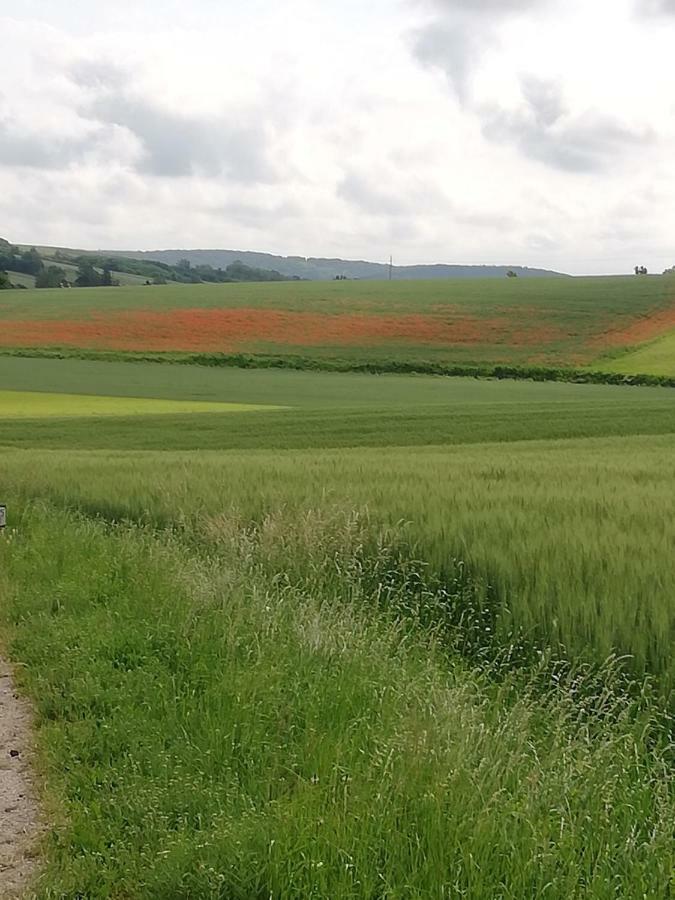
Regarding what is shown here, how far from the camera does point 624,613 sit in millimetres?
5922

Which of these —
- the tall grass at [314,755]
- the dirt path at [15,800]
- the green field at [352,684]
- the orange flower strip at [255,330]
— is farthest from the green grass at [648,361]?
the dirt path at [15,800]

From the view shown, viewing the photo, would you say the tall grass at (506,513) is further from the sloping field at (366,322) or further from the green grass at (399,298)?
the green grass at (399,298)

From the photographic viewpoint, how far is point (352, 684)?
559cm

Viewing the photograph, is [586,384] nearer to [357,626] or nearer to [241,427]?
[241,427]

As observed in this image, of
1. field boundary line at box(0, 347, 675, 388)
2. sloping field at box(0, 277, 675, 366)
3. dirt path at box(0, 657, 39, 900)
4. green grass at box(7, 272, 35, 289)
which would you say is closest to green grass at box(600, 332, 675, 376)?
field boundary line at box(0, 347, 675, 388)

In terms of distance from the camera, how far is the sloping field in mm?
60031

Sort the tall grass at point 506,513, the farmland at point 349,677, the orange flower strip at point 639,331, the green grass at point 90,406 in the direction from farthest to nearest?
the orange flower strip at point 639,331 < the green grass at point 90,406 < the tall grass at point 506,513 < the farmland at point 349,677

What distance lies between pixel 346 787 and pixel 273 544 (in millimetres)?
4933

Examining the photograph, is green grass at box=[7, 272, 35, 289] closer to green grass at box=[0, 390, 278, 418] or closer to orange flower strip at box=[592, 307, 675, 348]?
orange flower strip at box=[592, 307, 675, 348]

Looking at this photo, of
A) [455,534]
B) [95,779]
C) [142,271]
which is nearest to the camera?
[95,779]

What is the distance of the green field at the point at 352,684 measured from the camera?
3877 mm

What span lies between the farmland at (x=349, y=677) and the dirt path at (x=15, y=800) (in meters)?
0.11

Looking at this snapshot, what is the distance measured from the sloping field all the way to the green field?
47.8 meters

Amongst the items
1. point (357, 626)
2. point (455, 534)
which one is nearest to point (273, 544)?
point (455, 534)
